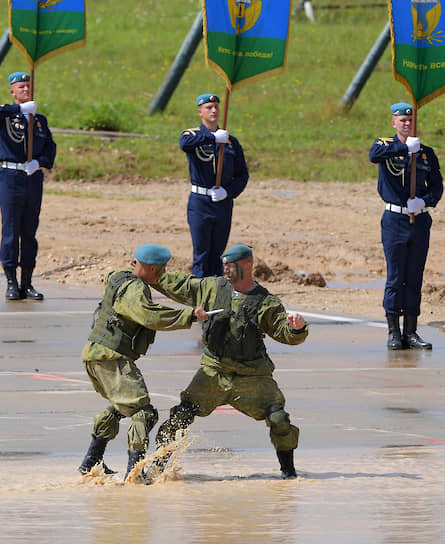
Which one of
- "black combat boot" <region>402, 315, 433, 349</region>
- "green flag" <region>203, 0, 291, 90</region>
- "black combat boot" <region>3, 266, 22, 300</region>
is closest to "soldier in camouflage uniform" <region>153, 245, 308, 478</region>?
"black combat boot" <region>402, 315, 433, 349</region>

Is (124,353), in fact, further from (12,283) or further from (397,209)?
(12,283)

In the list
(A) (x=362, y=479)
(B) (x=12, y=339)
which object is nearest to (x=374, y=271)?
(B) (x=12, y=339)

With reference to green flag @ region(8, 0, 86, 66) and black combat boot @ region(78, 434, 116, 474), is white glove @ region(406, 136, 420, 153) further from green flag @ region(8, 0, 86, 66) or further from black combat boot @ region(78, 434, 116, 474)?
black combat boot @ region(78, 434, 116, 474)

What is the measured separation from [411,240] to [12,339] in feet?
12.6

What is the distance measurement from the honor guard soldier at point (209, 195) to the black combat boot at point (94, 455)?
5.98 meters

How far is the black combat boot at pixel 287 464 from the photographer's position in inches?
313

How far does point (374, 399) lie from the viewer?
10562 millimetres

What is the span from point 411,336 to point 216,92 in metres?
23.4

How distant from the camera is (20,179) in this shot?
1503cm

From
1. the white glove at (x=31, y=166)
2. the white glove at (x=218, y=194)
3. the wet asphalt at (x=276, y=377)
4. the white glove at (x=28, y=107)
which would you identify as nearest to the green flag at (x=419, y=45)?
the white glove at (x=218, y=194)

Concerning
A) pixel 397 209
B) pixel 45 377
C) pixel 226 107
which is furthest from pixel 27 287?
pixel 397 209

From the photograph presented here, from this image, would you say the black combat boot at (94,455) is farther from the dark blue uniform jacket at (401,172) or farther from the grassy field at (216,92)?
the grassy field at (216,92)

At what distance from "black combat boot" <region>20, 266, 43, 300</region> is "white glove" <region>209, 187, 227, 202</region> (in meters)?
2.59

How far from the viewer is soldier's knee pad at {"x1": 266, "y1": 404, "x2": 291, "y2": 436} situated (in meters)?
7.88
